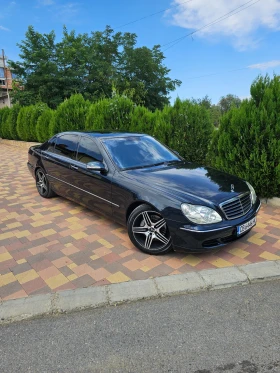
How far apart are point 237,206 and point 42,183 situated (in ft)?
13.0

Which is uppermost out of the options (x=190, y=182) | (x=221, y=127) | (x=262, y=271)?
(x=221, y=127)

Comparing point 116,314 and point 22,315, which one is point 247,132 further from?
point 22,315

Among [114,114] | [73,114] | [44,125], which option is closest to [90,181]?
[114,114]

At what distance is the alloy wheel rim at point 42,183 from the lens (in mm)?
5393

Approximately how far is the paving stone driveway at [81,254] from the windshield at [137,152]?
3.39ft

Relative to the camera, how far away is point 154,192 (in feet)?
10.2

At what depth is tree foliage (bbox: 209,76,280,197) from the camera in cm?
475

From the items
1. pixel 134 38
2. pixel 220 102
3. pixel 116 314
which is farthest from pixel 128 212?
pixel 220 102

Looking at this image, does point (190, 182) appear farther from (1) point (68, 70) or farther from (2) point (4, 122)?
(1) point (68, 70)

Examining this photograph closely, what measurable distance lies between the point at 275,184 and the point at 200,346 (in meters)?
3.75

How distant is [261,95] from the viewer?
5.07 meters

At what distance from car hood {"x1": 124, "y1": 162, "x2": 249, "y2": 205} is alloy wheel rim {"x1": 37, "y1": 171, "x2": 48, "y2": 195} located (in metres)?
2.54

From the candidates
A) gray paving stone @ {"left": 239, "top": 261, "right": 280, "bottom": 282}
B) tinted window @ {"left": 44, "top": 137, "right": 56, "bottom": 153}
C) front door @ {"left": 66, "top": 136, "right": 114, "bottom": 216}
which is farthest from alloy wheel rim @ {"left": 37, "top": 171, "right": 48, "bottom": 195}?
gray paving stone @ {"left": 239, "top": 261, "right": 280, "bottom": 282}

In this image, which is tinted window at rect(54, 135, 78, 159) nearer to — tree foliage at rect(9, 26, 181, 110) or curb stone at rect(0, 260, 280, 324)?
curb stone at rect(0, 260, 280, 324)
